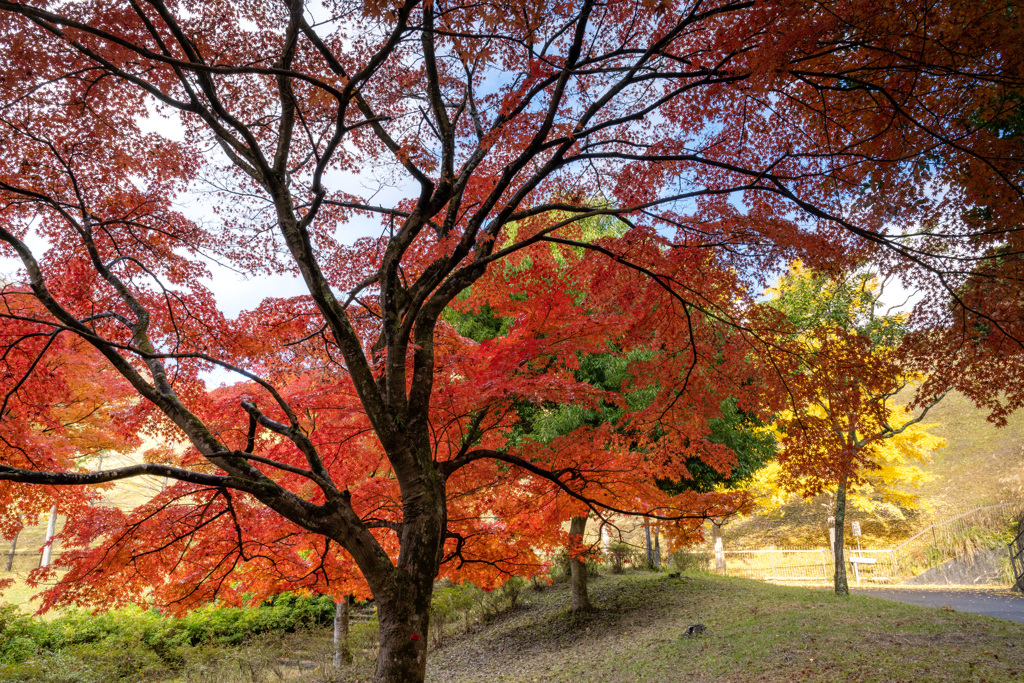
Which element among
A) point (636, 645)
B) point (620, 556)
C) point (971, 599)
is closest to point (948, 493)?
point (971, 599)

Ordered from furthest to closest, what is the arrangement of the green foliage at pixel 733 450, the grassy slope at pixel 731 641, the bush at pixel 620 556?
the bush at pixel 620 556
the green foliage at pixel 733 450
the grassy slope at pixel 731 641

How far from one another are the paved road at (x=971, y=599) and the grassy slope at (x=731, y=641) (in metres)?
1.95

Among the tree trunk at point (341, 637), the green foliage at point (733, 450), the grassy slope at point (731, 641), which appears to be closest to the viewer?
the grassy slope at point (731, 641)

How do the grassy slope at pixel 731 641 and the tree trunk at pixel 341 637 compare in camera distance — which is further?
the tree trunk at pixel 341 637

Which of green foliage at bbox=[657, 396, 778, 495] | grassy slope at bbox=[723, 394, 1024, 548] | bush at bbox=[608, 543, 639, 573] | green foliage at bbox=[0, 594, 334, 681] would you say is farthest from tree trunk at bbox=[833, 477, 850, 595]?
grassy slope at bbox=[723, 394, 1024, 548]

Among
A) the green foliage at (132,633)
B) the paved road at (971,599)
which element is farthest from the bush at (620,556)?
the green foliage at (132,633)

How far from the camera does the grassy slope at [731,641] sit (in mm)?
5672

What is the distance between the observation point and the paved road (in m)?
9.44

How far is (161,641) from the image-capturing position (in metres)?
10.7

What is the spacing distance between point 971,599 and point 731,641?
27.0 feet

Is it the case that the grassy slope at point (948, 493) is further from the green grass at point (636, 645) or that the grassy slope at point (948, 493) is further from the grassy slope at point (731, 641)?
the grassy slope at point (731, 641)

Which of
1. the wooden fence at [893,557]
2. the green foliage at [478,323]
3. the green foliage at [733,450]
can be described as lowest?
the wooden fence at [893,557]

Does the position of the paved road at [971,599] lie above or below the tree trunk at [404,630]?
below

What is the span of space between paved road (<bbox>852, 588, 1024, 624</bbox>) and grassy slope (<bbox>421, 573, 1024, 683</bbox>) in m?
1.95
